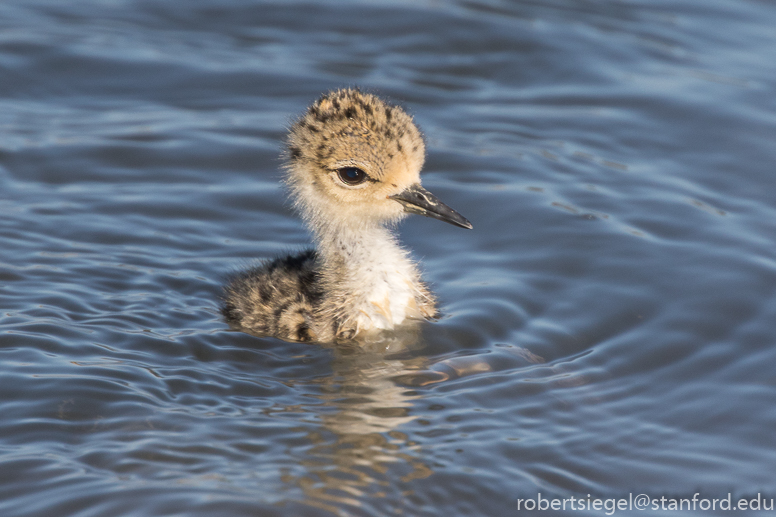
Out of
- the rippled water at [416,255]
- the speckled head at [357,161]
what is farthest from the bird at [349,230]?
the rippled water at [416,255]

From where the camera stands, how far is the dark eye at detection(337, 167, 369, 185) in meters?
5.63

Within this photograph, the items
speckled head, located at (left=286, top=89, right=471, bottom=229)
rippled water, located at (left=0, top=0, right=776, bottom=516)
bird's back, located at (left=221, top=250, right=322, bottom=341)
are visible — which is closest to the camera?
rippled water, located at (left=0, top=0, right=776, bottom=516)

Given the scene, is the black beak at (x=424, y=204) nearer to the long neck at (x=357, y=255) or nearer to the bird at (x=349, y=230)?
the bird at (x=349, y=230)

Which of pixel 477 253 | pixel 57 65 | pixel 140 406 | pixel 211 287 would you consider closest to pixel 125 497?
pixel 140 406

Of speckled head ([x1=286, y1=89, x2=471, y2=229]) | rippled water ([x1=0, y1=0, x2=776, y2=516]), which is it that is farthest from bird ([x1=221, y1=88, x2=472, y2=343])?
rippled water ([x1=0, y1=0, x2=776, y2=516])

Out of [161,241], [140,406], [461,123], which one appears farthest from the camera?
[461,123]

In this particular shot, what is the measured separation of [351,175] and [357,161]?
0.37 feet

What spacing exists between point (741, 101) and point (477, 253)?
3072 millimetres

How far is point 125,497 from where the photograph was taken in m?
4.14

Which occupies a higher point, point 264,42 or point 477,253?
point 264,42

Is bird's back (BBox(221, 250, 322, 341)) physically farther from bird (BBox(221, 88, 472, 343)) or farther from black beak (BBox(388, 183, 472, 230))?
black beak (BBox(388, 183, 472, 230))

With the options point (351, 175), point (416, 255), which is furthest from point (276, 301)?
point (416, 255)

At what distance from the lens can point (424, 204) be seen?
5617mm

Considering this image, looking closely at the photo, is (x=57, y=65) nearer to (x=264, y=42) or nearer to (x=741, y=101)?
(x=264, y=42)
